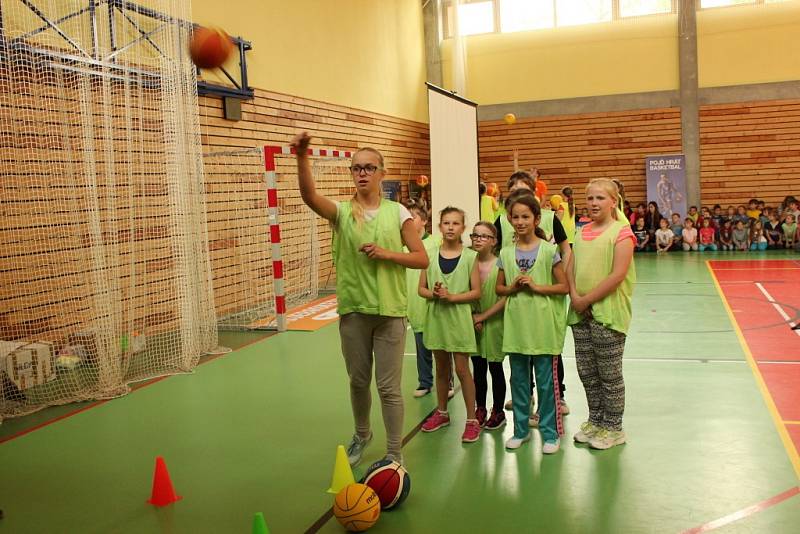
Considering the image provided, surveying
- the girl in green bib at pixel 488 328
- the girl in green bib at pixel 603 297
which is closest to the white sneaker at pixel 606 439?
the girl in green bib at pixel 603 297

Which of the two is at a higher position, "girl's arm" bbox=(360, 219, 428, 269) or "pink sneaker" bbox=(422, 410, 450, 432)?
"girl's arm" bbox=(360, 219, 428, 269)

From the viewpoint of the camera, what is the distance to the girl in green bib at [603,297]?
436 centimetres

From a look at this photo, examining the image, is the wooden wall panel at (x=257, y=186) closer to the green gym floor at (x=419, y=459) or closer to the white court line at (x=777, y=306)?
the green gym floor at (x=419, y=459)

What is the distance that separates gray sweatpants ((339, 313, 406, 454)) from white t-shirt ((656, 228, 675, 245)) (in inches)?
539

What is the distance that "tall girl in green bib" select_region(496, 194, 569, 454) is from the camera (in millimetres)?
4504

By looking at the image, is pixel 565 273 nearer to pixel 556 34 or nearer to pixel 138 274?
pixel 138 274

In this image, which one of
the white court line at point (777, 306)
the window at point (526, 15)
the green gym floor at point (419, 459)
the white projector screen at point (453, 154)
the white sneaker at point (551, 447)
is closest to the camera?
the green gym floor at point (419, 459)

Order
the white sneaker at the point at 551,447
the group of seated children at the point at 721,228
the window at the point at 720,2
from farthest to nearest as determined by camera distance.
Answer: the window at the point at 720,2, the group of seated children at the point at 721,228, the white sneaker at the point at 551,447

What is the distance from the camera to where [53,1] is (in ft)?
21.4

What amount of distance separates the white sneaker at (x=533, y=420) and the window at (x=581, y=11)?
15.4 meters

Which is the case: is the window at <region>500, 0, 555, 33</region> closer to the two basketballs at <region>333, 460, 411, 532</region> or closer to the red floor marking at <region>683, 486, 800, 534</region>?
the red floor marking at <region>683, 486, 800, 534</region>

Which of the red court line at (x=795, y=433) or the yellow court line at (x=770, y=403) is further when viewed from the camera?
the red court line at (x=795, y=433)

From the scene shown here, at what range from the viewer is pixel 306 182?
11.8 ft

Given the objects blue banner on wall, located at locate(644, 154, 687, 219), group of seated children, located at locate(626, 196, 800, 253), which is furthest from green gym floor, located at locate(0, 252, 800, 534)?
blue banner on wall, located at locate(644, 154, 687, 219)
